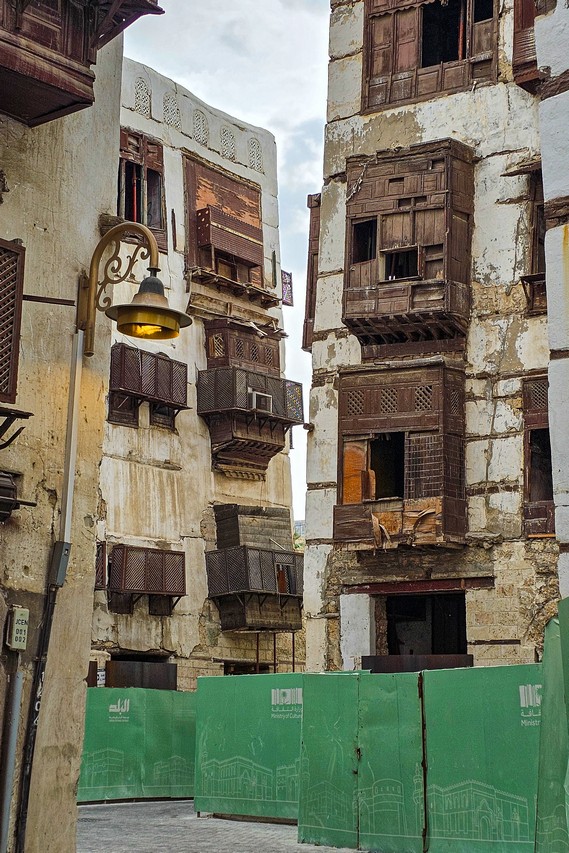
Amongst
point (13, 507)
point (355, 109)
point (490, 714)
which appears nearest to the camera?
point (13, 507)

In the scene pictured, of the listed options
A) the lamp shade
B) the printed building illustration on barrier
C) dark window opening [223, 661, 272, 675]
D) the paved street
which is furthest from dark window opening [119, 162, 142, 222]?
the lamp shade

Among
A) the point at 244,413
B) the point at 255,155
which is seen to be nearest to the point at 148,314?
the point at 244,413

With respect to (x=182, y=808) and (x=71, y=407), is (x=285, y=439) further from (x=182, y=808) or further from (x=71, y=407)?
(x=71, y=407)

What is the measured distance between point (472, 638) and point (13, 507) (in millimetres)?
14118

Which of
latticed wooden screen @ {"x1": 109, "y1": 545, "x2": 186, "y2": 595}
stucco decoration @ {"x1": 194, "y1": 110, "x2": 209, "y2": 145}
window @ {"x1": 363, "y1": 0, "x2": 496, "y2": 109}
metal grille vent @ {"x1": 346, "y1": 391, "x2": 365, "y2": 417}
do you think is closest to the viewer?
metal grille vent @ {"x1": 346, "y1": 391, "x2": 365, "y2": 417}

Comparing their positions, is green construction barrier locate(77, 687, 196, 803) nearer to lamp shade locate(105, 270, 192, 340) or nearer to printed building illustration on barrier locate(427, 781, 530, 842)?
printed building illustration on barrier locate(427, 781, 530, 842)

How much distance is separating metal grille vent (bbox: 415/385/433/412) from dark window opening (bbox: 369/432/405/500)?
915mm

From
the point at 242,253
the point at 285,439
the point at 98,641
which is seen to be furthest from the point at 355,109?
the point at 98,641

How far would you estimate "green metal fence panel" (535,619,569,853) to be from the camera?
663cm

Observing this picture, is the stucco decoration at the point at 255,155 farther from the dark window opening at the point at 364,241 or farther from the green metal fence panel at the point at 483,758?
the green metal fence panel at the point at 483,758

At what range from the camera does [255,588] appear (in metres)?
30.1

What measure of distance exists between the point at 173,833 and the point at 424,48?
17113 millimetres

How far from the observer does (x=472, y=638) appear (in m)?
22.7

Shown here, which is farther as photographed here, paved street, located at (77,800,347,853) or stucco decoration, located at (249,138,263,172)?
stucco decoration, located at (249,138,263,172)
